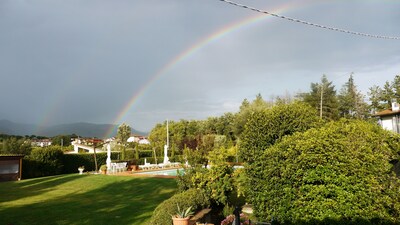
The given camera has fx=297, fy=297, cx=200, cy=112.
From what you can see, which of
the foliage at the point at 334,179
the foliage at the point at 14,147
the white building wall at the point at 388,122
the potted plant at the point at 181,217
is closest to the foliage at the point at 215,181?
the potted plant at the point at 181,217

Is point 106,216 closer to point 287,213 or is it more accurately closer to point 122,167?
point 287,213

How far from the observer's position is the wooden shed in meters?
18.2

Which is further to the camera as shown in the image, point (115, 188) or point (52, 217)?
point (115, 188)

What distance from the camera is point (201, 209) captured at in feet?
25.1

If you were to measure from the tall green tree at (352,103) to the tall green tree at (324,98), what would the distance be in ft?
6.36

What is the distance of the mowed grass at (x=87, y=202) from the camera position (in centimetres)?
766

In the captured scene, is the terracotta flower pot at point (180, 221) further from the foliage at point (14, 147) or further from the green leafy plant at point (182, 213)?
the foliage at point (14, 147)

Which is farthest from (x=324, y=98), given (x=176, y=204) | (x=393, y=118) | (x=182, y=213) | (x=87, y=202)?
(x=182, y=213)

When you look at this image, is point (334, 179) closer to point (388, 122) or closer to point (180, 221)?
point (180, 221)

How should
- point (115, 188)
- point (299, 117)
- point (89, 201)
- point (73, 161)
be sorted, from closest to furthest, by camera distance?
point (299, 117) < point (89, 201) < point (115, 188) < point (73, 161)

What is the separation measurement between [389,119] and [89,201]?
2607 centimetres

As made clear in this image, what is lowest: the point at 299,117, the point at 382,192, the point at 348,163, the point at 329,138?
the point at 382,192

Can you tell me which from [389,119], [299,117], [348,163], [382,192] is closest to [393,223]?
[382,192]

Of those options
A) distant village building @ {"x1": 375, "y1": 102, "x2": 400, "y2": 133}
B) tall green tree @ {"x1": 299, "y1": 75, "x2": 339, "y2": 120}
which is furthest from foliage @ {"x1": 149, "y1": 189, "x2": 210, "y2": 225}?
tall green tree @ {"x1": 299, "y1": 75, "x2": 339, "y2": 120}
